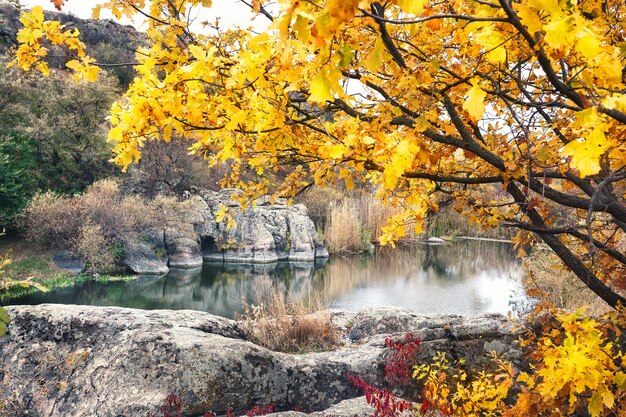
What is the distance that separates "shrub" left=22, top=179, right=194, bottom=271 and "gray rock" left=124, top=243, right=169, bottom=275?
27 cm

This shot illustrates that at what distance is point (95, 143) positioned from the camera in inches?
677

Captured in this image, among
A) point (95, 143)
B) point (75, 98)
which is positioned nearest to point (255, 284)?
point (95, 143)

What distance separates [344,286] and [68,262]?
794 centimetres

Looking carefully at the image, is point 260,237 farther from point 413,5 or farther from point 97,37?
point 97,37

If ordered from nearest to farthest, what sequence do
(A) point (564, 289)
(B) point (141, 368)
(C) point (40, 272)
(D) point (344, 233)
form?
(B) point (141, 368) → (A) point (564, 289) → (C) point (40, 272) → (D) point (344, 233)

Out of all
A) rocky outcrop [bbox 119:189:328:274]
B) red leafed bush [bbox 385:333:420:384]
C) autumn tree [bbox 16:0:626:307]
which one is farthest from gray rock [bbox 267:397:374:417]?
rocky outcrop [bbox 119:189:328:274]

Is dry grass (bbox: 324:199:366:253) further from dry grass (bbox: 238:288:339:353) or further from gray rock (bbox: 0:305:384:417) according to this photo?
gray rock (bbox: 0:305:384:417)

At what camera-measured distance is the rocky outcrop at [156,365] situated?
8.71 ft

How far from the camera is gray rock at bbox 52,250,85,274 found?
13005 mm

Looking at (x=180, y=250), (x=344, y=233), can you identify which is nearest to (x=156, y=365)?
(x=180, y=250)

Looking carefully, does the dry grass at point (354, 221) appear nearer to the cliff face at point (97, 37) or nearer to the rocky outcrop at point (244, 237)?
the rocky outcrop at point (244, 237)

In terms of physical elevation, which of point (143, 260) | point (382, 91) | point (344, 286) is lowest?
point (344, 286)

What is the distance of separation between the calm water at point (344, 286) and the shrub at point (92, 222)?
1292mm

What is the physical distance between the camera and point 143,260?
14.2 m
